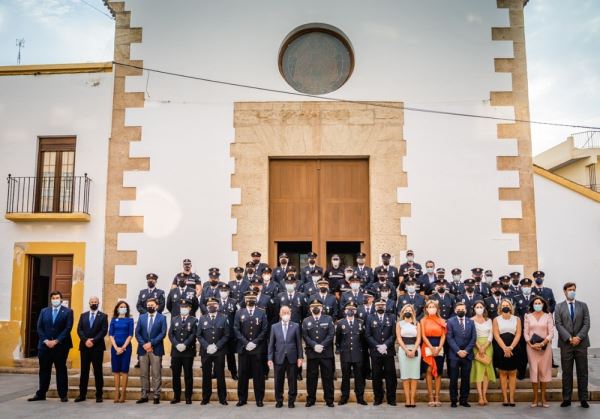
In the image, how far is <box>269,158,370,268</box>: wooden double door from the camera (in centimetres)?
1257

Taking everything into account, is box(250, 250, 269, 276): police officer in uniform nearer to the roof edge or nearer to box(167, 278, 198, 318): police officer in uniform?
box(167, 278, 198, 318): police officer in uniform

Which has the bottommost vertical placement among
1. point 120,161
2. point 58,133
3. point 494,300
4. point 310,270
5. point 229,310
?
point 229,310

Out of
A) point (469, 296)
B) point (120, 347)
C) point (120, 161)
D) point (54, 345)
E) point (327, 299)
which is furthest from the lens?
point (120, 161)

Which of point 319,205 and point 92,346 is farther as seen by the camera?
point 319,205

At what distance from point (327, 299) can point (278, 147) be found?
381cm

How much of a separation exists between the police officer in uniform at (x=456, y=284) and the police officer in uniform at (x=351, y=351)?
93.4 inches

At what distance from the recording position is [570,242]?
1220 centimetres

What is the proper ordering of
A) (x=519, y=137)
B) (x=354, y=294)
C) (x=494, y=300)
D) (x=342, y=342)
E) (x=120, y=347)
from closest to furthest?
(x=342, y=342)
(x=120, y=347)
(x=354, y=294)
(x=494, y=300)
(x=519, y=137)

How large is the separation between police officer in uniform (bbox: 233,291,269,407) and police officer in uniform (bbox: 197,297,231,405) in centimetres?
22

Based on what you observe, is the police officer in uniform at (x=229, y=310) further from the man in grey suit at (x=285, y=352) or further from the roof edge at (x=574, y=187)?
Result: the roof edge at (x=574, y=187)

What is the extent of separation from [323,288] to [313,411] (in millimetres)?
2137

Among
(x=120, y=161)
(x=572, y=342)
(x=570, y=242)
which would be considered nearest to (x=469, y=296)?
(x=572, y=342)

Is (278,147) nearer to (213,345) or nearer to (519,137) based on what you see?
(213,345)

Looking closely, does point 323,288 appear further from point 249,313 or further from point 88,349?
point 88,349
